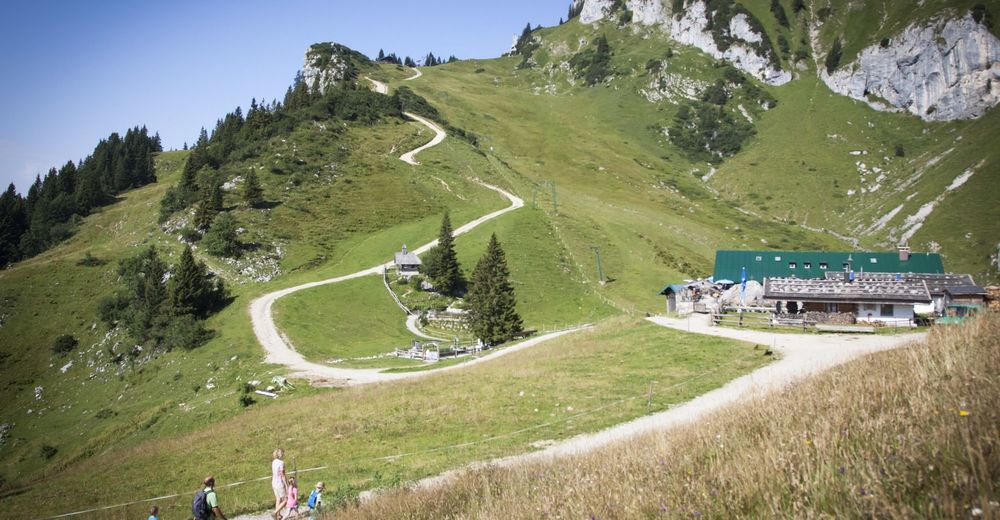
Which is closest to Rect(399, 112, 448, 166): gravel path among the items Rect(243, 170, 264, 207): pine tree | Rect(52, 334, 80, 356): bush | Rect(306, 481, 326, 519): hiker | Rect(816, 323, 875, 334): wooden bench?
Rect(243, 170, 264, 207): pine tree

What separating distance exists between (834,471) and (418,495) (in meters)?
6.66

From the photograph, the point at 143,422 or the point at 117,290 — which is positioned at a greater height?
the point at 117,290

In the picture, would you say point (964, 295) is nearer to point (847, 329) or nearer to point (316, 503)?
point (847, 329)

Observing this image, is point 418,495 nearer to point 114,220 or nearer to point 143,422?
point 143,422

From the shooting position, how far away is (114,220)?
366 feet

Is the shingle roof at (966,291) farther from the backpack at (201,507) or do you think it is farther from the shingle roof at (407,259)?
the backpack at (201,507)

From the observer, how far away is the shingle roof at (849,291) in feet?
141

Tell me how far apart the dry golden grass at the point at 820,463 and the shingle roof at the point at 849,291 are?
40430mm

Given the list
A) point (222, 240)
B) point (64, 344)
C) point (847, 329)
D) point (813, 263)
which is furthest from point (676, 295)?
point (64, 344)

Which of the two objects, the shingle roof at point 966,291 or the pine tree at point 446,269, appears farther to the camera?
the pine tree at point 446,269

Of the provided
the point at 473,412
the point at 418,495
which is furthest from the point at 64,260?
the point at 418,495

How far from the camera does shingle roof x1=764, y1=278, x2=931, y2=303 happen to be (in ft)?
141

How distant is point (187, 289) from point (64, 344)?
14.5 metres

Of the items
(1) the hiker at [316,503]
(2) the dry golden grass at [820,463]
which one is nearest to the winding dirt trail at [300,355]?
(1) the hiker at [316,503]
